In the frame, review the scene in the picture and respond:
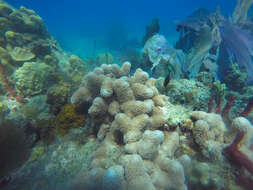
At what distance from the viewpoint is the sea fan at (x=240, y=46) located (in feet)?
20.6

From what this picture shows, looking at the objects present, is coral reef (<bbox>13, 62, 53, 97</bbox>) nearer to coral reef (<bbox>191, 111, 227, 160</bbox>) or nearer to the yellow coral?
the yellow coral

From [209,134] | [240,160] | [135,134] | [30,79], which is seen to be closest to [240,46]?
[209,134]

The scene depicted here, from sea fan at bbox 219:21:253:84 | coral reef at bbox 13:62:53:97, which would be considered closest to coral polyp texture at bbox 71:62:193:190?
coral reef at bbox 13:62:53:97

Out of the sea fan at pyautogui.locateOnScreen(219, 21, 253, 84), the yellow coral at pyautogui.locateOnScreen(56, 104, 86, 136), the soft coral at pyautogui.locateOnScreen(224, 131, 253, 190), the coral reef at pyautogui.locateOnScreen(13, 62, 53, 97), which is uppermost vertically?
the sea fan at pyautogui.locateOnScreen(219, 21, 253, 84)

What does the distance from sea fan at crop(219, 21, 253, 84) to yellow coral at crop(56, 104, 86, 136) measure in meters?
7.19

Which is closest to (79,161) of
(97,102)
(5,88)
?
(97,102)

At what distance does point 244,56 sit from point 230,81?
4.36 feet

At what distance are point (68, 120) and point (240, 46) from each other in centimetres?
795

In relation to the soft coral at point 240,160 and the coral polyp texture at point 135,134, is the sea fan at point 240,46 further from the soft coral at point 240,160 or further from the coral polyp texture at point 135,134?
the soft coral at point 240,160

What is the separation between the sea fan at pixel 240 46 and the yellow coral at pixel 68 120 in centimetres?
719

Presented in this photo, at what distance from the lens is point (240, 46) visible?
21.0 feet

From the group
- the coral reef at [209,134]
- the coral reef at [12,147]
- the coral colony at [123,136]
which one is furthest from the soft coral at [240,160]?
the coral reef at [12,147]

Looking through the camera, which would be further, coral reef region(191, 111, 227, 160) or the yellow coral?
the yellow coral

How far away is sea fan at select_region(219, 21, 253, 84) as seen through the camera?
628 cm
